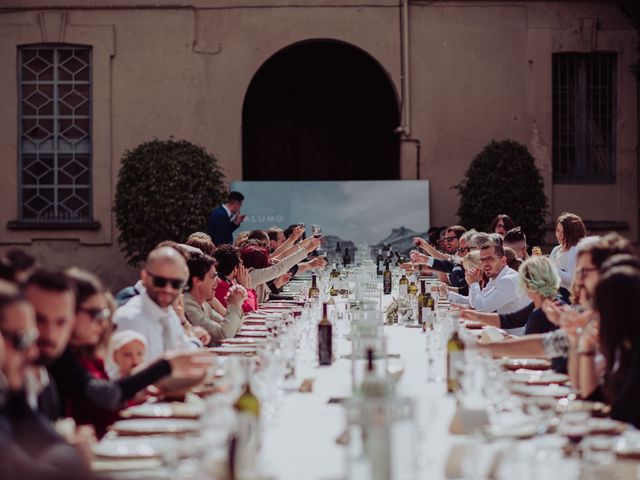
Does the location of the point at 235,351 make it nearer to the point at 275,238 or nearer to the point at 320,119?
the point at 275,238

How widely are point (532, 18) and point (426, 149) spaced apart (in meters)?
2.15

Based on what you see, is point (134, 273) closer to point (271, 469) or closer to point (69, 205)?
point (69, 205)

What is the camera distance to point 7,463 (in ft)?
7.96

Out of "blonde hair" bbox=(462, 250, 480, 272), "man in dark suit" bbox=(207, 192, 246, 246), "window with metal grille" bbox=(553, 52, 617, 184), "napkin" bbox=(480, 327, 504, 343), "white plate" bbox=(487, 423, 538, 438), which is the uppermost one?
"window with metal grille" bbox=(553, 52, 617, 184)

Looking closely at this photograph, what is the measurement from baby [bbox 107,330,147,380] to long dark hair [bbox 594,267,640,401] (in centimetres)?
166

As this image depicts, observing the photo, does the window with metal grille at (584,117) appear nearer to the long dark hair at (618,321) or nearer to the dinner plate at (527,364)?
the dinner plate at (527,364)

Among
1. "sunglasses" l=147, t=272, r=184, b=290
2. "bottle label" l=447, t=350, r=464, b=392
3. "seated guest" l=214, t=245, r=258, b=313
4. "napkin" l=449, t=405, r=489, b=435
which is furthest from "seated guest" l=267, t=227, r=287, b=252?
"napkin" l=449, t=405, r=489, b=435

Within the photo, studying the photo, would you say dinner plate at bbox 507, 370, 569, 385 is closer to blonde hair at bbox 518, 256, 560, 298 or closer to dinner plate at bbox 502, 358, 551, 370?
dinner plate at bbox 502, 358, 551, 370

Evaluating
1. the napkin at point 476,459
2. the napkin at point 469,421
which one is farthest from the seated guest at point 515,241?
the napkin at point 476,459

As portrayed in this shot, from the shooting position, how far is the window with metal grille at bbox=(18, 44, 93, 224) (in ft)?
49.4

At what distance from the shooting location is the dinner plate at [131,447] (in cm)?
303

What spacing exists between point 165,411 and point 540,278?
238cm

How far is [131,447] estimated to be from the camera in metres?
3.13

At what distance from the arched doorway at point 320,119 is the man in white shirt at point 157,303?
492 inches
